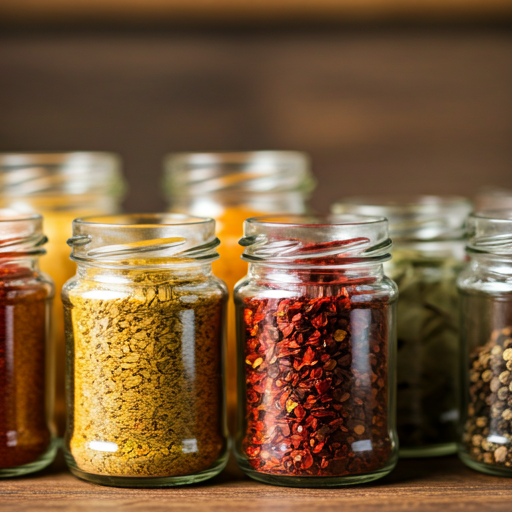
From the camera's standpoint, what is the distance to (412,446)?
956 mm

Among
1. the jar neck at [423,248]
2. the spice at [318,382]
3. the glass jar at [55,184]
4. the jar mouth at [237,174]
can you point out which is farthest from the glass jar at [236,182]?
the spice at [318,382]

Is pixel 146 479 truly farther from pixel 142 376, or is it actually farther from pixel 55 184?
pixel 55 184

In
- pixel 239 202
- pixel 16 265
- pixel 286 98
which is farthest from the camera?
pixel 286 98

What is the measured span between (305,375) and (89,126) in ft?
3.04

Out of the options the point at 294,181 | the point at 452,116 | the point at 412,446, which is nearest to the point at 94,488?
the point at 412,446

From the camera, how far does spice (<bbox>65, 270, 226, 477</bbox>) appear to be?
31.0 inches

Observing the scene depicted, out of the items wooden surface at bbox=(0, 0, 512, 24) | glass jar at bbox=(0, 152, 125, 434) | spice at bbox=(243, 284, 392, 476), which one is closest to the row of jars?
spice at bbox=(243, 284, 392, 476)

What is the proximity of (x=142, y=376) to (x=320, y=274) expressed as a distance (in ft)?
0.72

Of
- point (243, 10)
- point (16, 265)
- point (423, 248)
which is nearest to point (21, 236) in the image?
point (16, 265)

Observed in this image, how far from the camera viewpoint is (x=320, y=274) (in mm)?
799

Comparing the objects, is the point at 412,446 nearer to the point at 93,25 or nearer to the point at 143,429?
the point at 143,429

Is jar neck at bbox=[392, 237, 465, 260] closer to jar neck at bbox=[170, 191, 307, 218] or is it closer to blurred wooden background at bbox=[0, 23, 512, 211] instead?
jar neck at bbox=[170, 191, 307, 218]

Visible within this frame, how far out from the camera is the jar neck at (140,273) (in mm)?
806

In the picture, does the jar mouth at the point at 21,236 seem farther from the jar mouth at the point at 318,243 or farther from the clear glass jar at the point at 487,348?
the clear glass jar at the point at 487,348
